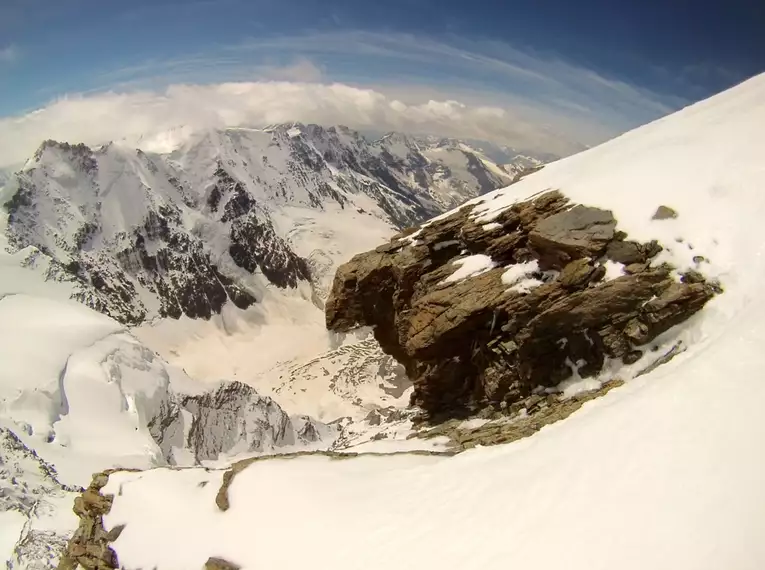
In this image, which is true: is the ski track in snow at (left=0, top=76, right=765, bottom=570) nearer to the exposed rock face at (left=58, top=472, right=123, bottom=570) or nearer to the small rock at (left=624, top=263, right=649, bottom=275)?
the exposed rock face at (left=58, top=472, right=123, bottom=570)

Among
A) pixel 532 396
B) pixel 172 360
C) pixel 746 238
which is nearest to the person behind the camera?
pixel 746 238

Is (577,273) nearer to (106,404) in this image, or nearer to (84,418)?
(84,418)

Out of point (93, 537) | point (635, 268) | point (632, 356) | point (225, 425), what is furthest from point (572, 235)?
point (225, 425)

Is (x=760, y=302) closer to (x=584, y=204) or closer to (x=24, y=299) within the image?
(x=584, y=204)

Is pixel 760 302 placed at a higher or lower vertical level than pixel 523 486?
higher

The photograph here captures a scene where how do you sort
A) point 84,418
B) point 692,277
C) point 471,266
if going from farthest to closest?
point 84,418 < point 471,266 < point 692,277

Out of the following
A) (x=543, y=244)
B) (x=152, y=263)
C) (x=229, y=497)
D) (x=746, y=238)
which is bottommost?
(x=229, y=497)

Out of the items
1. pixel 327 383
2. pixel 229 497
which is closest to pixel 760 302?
pixel 229 497
